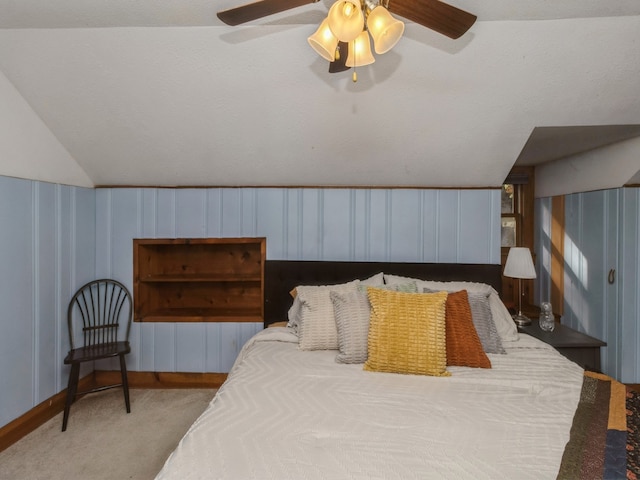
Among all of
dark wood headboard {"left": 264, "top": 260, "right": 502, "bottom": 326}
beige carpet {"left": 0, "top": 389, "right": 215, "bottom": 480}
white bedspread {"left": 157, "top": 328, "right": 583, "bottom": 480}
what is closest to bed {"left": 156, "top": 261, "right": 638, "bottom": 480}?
white bedspread {"left": 157, "top": 328, "right": 583, "bottom": 480}

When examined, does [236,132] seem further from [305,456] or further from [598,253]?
[598,253]

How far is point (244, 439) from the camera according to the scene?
125 centimetres

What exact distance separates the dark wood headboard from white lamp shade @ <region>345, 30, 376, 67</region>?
5.48 ft

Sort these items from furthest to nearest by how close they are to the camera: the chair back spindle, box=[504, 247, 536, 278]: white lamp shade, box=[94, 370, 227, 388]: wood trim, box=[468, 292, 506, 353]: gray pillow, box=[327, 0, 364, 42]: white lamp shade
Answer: box=[94, 370, 227, 388]: wood trim < the chair back spindle < box=[504, 247, 536, 278]: white lamp shade < box=[468, 292, 506, 353]: gray pillow < box=[327, 0, 364, 42]: white lamp shade

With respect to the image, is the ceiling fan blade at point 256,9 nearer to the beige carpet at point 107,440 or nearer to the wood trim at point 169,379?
the beige carpet at point 107,440

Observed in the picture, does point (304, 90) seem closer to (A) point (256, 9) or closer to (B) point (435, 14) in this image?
(A) point (256, 9)

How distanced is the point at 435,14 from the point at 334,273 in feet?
6.53

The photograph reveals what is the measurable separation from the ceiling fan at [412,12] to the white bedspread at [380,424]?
Result: 1.50 metres

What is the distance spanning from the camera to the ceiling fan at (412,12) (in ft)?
4.16

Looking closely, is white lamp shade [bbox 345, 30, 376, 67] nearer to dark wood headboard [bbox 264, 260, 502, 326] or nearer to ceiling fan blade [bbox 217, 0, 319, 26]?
ceiling fan blade [bbox 217, 0, 319, 26]

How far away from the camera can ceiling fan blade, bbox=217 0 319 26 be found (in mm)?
1277

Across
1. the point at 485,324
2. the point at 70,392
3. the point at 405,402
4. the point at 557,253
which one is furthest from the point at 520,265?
the point at 70,392

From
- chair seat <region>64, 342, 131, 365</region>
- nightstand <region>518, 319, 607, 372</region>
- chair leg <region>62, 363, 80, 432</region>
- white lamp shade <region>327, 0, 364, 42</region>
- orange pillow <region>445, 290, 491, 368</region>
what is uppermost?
white lamp shade <region>327, 0, 364, 42</region>

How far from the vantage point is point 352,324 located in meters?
2.09
